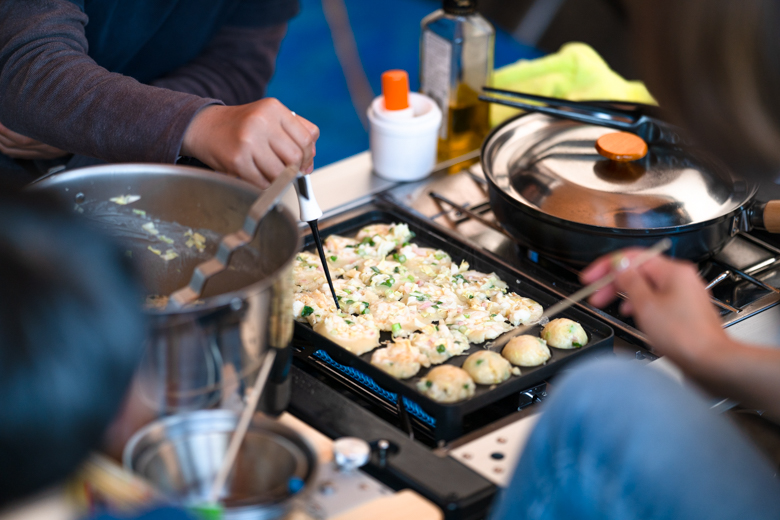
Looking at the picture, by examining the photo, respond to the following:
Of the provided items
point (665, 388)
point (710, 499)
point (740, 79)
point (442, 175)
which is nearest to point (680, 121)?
point (740, 79)

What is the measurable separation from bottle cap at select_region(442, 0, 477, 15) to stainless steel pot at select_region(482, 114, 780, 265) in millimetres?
322

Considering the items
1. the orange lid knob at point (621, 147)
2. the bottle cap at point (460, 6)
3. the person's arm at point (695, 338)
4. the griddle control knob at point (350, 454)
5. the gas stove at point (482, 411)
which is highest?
the bottle cap at point (460, 6)

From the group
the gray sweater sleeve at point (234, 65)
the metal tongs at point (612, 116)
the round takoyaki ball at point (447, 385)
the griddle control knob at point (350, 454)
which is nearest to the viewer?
the griddle control knob at point (350, 454)

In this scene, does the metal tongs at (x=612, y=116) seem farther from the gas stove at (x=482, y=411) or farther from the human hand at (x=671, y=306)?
the human hand at (x=671, y=306)

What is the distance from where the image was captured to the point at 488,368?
1.11m

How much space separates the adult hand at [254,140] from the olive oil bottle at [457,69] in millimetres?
622

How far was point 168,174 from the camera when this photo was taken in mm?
1070

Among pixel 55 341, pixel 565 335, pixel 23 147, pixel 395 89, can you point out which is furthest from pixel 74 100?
pixel 565 335

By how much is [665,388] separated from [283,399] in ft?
1.58

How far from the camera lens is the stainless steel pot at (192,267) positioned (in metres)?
0.81

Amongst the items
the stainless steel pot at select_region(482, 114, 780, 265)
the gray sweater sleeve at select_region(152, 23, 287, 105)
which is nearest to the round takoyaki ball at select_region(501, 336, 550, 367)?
the stainless steel pot at select_region(482, 114, 780, 265)

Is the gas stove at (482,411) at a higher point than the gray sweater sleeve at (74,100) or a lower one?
lower

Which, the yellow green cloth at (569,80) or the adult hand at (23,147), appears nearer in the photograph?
the adult hand at (23,147)

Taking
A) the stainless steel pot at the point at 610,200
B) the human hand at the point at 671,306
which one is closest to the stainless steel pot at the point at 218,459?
the human hand at the point at 671,306
